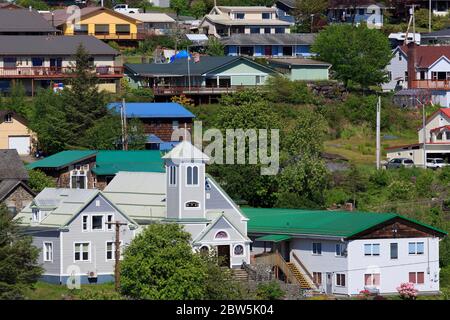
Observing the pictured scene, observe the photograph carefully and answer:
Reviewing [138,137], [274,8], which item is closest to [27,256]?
[138,137]

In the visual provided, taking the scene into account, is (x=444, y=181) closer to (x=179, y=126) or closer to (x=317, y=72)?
(x=179, y=126)

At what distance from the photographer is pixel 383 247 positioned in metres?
50.2

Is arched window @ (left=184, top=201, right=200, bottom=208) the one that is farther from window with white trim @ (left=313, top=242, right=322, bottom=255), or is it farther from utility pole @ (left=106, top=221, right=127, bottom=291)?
window with white trim @ (left=313, top=242, right=322, bottom=255)

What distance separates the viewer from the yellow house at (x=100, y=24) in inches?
3460

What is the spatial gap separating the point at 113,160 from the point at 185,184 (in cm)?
1038

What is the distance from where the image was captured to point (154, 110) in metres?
69.1

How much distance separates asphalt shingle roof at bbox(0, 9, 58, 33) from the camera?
82812 mm

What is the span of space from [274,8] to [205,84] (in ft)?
72.4

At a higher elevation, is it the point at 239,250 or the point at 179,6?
the point at 179,6

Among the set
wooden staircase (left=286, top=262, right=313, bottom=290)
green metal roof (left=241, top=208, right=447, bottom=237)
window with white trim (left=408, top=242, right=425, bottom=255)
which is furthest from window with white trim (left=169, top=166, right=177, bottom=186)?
window with white trim (left=408, top=242, right=425, bottom=255)

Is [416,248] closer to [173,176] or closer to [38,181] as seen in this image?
[173,176]

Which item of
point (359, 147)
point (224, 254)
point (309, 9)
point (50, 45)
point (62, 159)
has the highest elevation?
point (309, 9)

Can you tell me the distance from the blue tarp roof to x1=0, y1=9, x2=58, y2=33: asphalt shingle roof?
14.4 meters

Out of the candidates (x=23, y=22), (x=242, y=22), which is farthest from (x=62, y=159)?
(x=242, y=22)
